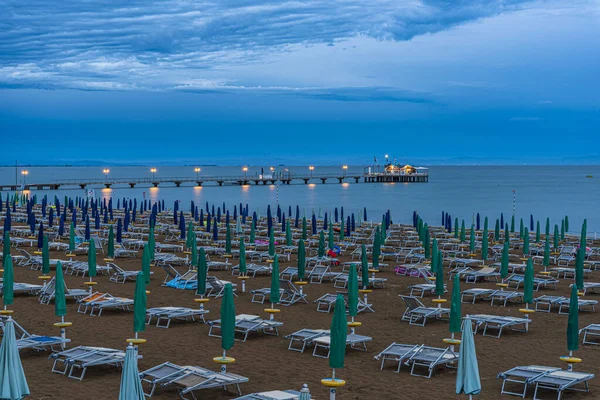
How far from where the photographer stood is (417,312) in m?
14.9

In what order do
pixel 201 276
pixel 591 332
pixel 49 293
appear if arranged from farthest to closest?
pixel 49 293 < pixel 201 276 < pixel 591 332

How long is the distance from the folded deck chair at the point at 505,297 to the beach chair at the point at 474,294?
140 millimetres

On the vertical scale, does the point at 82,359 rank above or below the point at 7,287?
below

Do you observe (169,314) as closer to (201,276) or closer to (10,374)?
(201,276)

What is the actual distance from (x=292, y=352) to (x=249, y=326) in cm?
117

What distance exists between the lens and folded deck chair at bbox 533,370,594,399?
9.72 metres

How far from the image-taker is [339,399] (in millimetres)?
9781

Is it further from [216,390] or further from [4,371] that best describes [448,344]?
[4,371]

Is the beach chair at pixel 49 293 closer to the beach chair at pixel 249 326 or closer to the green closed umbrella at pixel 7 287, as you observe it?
the green closed umbrella at pixel 7 287

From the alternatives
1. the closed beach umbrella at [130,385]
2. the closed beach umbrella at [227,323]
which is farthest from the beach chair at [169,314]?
the closed beach umbrella at [130,385]

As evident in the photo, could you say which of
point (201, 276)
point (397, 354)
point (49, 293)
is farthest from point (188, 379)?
point (49, 293)

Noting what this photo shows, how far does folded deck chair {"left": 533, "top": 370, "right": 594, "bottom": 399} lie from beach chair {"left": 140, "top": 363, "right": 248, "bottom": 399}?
12.9 ft

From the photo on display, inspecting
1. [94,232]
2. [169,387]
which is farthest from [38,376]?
[94,232]

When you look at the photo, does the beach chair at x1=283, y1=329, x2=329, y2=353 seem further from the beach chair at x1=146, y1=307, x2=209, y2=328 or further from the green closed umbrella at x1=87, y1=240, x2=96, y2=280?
the green closed umbrella at x1=87, y1=240, x2=96, y2=280
